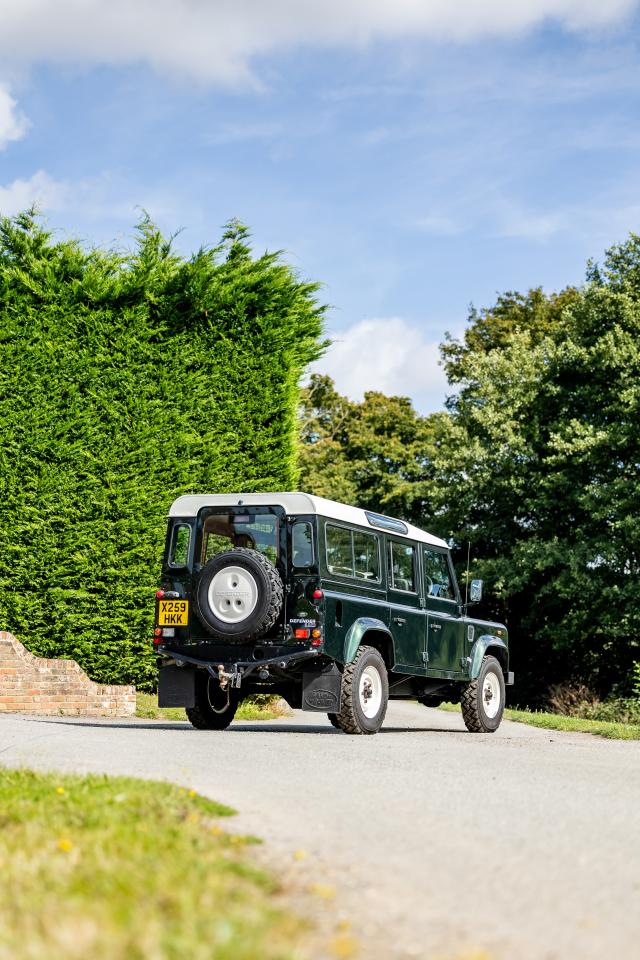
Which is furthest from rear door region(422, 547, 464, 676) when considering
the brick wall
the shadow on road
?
the brick wall

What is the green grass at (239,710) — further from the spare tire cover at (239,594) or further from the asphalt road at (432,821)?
the spare tire cover at (239,594)

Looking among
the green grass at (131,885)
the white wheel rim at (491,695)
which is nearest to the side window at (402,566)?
the white wheel rim at (491,695)

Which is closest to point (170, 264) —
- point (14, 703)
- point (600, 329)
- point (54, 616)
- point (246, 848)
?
point (54, 616)

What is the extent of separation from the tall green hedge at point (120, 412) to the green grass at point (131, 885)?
34.3 ft

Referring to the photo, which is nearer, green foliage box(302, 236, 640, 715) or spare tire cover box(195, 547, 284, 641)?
spare tire cover box(195, 547, 284, 641)

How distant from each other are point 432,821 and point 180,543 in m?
7.36

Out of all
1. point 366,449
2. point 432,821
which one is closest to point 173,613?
point 432,821

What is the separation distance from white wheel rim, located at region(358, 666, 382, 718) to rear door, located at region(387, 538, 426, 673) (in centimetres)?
62

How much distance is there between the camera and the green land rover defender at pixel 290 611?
12344 mm

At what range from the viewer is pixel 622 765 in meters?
11.0

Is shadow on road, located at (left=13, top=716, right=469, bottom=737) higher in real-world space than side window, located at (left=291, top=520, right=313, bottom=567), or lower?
lower

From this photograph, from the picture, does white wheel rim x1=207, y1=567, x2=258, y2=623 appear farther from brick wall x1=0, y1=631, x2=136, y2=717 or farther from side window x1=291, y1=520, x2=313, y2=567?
brick wall x1=0, y1=631, x2=136, y2=717

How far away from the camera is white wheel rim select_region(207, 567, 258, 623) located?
40.2ft

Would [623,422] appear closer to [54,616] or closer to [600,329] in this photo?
[600,329]
